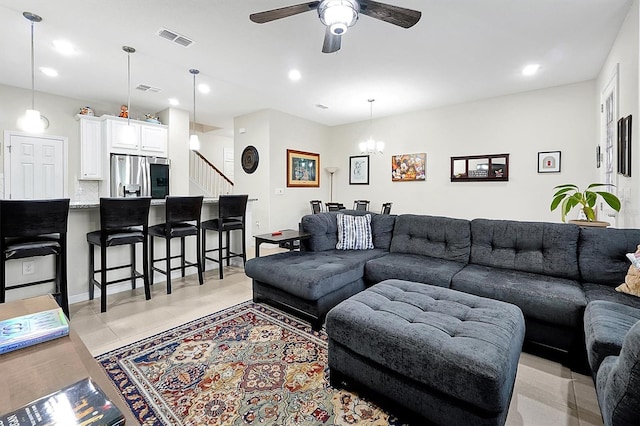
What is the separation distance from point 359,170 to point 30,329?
633 cm

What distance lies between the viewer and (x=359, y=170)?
280 inches

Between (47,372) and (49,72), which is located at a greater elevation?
(49,72)

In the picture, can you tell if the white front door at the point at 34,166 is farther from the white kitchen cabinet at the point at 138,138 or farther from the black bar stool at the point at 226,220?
the black bar stool at the point at 226,220

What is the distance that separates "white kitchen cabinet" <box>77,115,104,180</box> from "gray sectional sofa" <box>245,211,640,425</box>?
401 centimetres

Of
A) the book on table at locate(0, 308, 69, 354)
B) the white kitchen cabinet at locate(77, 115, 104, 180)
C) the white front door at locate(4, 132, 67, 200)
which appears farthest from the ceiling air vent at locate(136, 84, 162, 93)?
the book on table at locate(0, 308, 69, 354)

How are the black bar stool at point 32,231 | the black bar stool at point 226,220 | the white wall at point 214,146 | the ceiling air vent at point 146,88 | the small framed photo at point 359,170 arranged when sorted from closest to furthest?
the black bar stool at point 32,231 → the black bar stool at point 226,220 → the ceiling air vent at point 146,88 → the small framed photo at point 359,170 → the white wall at point 214,146

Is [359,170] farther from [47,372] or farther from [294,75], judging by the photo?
[47,372]

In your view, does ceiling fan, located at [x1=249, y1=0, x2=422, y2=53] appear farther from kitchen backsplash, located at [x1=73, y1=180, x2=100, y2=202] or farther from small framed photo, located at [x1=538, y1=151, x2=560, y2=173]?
kitchen backsplash, located at [x1=73, y1=180, x2=100, y2=202]

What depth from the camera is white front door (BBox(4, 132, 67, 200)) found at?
4.61m

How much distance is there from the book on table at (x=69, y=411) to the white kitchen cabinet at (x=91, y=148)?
211 inches

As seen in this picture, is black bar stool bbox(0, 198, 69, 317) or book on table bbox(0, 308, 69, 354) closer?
book on table bbox(0, 308, 69, 354)

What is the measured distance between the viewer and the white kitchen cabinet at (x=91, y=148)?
5.14 metres

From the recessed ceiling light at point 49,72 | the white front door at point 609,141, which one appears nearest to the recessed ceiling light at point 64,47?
the recessed ceiling light at point 49,72

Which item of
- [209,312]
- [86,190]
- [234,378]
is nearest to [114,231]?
[209,312]
